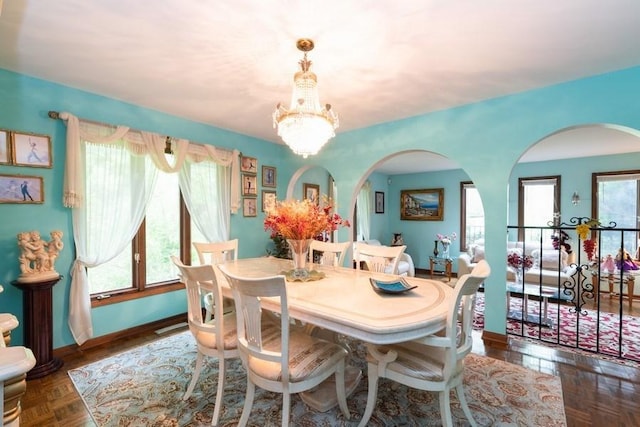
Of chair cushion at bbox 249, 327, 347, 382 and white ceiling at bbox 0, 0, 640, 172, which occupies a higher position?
white ceiling at bbox 0, 0, 640, 172

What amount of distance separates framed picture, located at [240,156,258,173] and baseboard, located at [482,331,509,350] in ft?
11.8

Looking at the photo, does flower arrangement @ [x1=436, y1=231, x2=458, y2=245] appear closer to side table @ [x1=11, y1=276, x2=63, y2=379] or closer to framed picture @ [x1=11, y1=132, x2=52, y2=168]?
side table @ [x1=11, y1=276, x2=63, y2=379]

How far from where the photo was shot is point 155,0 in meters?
1.62

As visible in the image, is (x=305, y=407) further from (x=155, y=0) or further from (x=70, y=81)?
(x=70, y=81)

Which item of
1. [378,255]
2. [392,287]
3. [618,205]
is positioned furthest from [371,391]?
[618,205]

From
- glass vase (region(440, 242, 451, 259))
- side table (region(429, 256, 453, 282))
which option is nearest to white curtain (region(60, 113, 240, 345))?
side table (region(429, 256, 453, 282))

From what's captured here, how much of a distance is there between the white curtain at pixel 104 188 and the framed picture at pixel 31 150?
0.53 ft

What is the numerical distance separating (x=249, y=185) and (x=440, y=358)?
3.42m

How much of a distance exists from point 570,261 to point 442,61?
16.3ft

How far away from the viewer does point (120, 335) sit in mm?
3104

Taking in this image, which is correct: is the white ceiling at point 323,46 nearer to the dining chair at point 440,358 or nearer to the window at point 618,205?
the dining chair at point 440,358

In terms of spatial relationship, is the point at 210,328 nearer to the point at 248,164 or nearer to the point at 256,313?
the point at 256,313

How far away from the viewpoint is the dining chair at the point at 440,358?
58.9 inches

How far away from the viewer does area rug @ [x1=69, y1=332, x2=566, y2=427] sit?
6.21 feet
